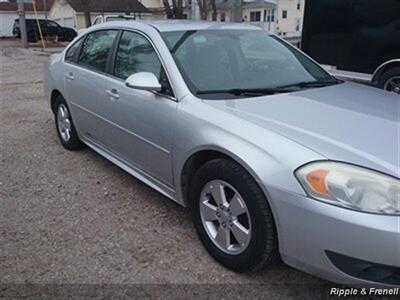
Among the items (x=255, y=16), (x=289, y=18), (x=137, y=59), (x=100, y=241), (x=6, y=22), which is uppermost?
(x=137, y=59)

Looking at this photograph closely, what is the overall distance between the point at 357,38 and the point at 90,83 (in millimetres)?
5390

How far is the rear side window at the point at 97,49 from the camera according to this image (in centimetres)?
440

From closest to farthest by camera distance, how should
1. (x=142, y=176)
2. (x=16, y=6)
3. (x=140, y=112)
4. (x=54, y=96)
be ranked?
(x=140, y=112), (x=142, y=176), (x=54, y=96), (x=16, y=6)

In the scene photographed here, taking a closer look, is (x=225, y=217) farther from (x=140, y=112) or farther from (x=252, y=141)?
(x=140, y=112)

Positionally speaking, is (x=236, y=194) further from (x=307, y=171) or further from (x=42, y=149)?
(x=42, y=149)

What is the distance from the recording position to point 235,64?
3.67 metres

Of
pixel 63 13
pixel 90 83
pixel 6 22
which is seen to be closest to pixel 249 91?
pixel 90 83

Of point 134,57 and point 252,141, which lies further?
point 134,57

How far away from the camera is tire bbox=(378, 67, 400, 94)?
7277 mm

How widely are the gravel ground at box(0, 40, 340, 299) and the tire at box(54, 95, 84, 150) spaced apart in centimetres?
15

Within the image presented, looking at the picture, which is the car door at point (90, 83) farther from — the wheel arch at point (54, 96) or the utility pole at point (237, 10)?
the utility pole at point (237, 10)

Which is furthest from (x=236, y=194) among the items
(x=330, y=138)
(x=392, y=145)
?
(x=392, y=145)

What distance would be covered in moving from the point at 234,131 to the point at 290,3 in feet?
159

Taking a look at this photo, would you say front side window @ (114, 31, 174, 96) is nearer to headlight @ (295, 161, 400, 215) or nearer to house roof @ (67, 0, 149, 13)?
headlight @ (295, 161, 400, 215)
